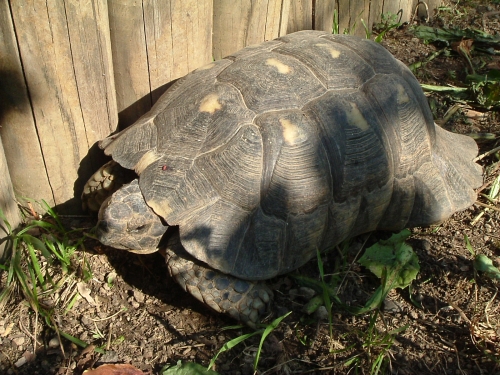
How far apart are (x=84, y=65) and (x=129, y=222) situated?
88 cm

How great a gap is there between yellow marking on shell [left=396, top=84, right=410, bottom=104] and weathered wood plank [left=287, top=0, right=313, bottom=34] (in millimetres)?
1265

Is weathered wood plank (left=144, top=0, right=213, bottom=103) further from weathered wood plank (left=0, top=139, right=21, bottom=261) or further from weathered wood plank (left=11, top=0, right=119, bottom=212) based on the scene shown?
weathered wood plank (left=0, top=139, right=21, bottom=261)

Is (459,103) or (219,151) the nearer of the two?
(219,151)

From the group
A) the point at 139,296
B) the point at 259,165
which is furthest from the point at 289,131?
the point at 139,296

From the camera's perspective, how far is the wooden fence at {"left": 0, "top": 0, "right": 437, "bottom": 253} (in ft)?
9.45

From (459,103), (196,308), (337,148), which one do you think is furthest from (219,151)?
(459,103)

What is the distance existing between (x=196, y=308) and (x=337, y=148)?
1136 mm

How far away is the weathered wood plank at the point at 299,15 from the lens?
13.9 ft

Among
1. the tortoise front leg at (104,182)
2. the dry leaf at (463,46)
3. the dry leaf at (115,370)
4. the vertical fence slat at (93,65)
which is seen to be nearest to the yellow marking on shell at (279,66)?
the vertical fence slat at (93,65)

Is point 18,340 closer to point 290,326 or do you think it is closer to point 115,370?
point 115,370

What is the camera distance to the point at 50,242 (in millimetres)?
3258

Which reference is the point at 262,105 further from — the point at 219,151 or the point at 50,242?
the point at 50,242

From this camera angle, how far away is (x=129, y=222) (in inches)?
114

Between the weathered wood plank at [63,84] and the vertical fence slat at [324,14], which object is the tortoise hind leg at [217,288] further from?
the vertical fence slat at [324,14]
